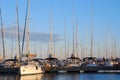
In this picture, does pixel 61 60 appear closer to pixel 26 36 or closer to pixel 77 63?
pixel 77 63

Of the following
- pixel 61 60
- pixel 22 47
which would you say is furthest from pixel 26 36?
pixel 61 60

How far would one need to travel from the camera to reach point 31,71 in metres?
86.1

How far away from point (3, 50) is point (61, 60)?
36.2m

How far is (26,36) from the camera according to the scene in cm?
8419

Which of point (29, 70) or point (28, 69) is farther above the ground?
point (28, 69)

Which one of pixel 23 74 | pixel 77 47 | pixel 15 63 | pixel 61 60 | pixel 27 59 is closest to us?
pixel 23 74

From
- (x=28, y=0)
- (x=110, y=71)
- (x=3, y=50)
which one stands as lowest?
(x=110, y=71)

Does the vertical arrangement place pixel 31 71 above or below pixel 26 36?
below

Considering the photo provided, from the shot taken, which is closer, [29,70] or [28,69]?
[28,69]

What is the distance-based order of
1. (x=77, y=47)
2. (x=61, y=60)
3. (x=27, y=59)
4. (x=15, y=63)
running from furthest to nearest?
(x=61, y=60) → (x=77, y=47) → (x=15, y=63) → (x=27, y=59)

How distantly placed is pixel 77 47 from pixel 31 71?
89.4 ft

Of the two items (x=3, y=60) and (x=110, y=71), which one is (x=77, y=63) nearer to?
(x=110, y=71)

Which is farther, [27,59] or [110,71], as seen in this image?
[110,71]

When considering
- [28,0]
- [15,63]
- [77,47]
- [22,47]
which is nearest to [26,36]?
[22,47]
